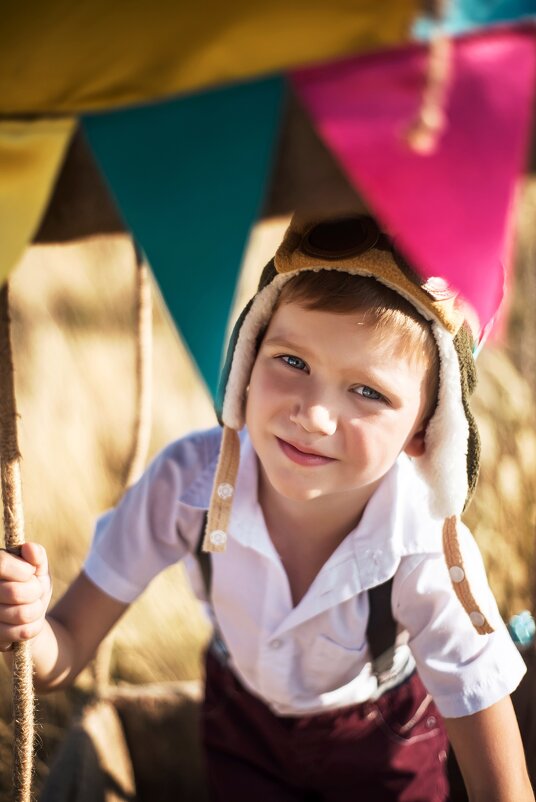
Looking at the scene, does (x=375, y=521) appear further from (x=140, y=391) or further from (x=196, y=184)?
(x=196, y=184)

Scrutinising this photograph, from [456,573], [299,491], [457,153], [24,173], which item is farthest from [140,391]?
[457,153]

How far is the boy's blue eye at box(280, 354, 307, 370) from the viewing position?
1.08 meters

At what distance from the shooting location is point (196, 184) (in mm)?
724

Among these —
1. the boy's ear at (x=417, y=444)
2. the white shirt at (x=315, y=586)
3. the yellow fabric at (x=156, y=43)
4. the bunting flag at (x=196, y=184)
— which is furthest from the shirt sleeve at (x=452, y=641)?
the yellow fabric at (x=156, y=43)

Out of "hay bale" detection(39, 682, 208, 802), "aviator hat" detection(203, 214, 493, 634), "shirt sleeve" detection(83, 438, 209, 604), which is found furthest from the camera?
"hay bale" detection(39, 682, 208, 802)

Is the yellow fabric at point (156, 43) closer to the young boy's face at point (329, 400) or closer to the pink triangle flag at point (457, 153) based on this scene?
the pink triangle flag at point (457, 153)

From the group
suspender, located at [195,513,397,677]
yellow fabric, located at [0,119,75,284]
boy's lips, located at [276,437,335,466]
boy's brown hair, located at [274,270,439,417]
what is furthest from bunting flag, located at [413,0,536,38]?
suspender, located at [195,513,397,677]

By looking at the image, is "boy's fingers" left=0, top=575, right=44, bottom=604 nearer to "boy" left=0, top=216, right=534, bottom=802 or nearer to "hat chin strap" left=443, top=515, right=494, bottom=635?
"boy" left=0, top=216, right=534, bottom=802

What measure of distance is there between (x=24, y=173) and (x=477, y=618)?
2.46 feet

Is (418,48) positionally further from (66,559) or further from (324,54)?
(66,559)

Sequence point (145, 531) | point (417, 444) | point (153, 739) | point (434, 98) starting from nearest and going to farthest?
point (434, 98)
point (417, 444)
point (145, 531)
point (153, 739)

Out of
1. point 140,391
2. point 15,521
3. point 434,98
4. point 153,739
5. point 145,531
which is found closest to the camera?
point 434,98

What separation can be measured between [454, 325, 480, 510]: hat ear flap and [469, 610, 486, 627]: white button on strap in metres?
0.14

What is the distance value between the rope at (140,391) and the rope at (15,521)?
1.37 feet
